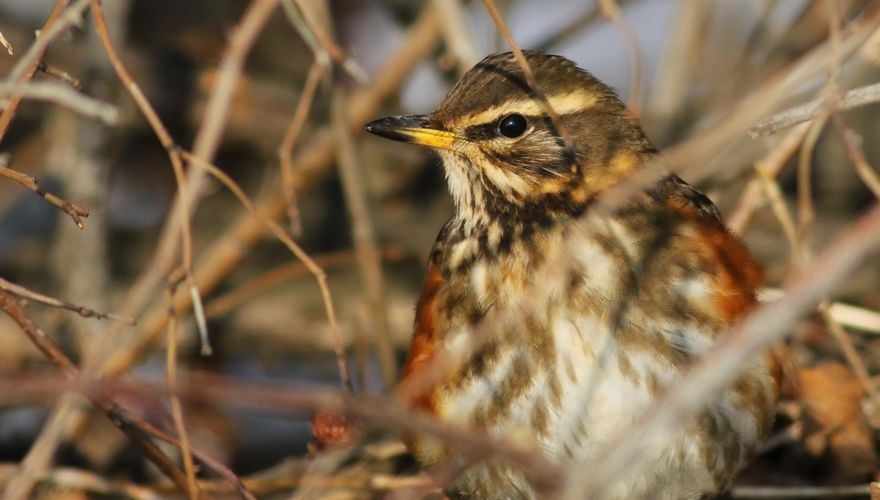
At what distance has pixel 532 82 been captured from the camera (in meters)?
3.32

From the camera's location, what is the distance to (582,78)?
3.72 meters

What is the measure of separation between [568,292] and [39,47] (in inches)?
58.8

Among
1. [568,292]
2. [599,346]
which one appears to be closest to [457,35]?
[568,292]

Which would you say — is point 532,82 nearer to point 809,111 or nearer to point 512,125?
point 512,125

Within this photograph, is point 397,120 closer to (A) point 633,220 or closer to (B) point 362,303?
(A) point 633,220

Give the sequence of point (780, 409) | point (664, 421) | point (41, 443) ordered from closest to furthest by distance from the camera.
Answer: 1. point (664, 421)
2. point (41, 443)
3. point (780, 409)

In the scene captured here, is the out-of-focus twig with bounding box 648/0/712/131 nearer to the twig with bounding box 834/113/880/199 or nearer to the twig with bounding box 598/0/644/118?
the twig with bounding box 598/0/644/118

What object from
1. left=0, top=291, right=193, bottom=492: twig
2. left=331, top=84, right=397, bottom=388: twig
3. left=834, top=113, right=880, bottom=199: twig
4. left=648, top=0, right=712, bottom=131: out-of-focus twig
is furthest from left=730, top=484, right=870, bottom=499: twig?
left=648, top=0, right=712, bottom=131: out-of-focus twig

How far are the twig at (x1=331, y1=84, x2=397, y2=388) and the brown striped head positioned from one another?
94cm

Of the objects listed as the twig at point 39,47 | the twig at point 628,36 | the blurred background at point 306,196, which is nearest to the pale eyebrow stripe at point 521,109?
the twig at point 628,36

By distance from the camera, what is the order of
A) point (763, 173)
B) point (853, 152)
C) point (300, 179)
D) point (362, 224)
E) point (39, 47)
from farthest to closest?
point (300, 179) < point (362, 224) < point (763, 173) < point (853, 152) < point (39, 47)

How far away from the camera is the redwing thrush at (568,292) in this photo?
3240 mm

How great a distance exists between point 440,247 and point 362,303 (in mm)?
1950

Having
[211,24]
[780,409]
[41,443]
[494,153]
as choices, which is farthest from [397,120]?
[211,24]
